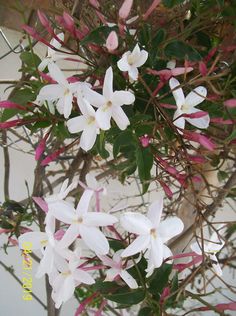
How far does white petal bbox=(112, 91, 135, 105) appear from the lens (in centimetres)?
47

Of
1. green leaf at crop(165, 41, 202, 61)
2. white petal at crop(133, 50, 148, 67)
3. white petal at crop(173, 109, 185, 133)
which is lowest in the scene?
white petal at crop(173, 109, 185, 133)

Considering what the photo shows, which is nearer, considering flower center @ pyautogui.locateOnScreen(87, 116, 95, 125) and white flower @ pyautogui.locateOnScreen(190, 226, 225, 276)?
flower center @ pyautogui.locateOnScreen(87, 116, 95, 125)

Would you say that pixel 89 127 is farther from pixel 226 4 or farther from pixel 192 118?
pixel 226 4

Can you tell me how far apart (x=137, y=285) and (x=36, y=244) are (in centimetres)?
13

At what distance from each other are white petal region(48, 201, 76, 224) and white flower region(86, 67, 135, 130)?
0.10m

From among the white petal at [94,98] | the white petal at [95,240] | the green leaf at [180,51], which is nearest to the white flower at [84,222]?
the white petal at [95,240]

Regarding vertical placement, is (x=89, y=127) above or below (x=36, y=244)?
above

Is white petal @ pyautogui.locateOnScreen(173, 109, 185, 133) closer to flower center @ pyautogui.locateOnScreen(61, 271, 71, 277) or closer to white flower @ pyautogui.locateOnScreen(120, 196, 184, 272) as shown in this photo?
white flower @ pyautogui.locateOnScreen(120, 196, 184, 272)

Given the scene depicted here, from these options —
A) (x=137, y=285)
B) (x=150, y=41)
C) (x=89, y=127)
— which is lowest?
(x=137, y=285)

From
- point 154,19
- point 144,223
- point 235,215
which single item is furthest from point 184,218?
point 235,215

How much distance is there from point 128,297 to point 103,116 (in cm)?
22

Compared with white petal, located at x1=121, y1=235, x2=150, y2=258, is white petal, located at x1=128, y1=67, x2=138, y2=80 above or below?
above

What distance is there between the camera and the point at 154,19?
0.75 metres

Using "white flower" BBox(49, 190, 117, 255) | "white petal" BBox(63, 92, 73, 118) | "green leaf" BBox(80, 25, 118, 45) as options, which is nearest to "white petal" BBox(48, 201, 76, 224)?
"white flower" BBox(49, 190, 117, 255)
